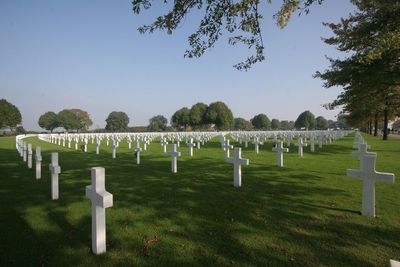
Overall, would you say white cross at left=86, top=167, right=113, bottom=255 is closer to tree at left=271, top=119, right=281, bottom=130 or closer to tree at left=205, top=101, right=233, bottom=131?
tree at left=205, top=101, right=233, bottom=131

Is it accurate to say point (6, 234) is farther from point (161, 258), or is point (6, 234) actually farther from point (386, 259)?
point (386, 259)

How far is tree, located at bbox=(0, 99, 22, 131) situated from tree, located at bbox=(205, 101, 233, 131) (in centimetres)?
5041

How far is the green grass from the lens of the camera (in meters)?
3.24

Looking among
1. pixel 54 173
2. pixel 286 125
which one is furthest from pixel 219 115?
pixel 286 125

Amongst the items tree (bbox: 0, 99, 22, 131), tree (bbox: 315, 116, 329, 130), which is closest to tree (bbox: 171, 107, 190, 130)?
tree (bbox: 0, 99, 22, 131)

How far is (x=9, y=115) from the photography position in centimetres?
6462

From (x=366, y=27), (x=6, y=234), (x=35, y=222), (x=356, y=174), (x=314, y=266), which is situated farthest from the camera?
(x=366, y=27)

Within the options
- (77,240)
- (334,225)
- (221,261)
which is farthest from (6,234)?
(334,225)

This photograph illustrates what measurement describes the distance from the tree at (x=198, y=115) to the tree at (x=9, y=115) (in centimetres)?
4592

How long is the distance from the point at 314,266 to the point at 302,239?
70cm

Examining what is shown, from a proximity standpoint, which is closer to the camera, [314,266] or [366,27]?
[314,266]

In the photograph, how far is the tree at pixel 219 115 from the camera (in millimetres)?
81219

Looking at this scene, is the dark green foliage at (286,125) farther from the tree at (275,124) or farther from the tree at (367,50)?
the tree at (367,50)

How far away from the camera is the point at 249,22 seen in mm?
6164
